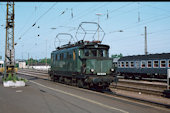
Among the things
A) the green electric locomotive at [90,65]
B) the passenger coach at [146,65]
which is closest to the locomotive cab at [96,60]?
the green electric locomotive at [90,65]

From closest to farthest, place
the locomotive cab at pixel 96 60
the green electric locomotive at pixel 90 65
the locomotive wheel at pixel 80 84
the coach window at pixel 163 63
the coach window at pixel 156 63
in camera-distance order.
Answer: the green electric locomotive at pixel 90 65, the locomotive cab at pixel 96 60, the locomotive wheel at pixel 80 84, the coach window at pixel 163 63, the coach window at pixel 156 63

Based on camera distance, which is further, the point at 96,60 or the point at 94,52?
the point at 94,52

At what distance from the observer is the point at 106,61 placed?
653 inches

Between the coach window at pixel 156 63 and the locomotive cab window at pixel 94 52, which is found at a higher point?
the locomotive cab window at pixel 94 52

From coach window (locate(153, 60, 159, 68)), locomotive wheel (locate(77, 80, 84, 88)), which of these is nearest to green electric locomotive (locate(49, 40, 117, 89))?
locomotive wheel (locate(77, 80, 84, 88))

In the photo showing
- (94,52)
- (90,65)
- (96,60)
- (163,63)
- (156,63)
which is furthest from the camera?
(156,63)

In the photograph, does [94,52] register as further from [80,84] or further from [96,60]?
[80,84]

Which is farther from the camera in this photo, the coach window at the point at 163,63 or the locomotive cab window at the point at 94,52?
the coach window at the point at 163,63

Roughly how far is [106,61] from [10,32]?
1277 cm

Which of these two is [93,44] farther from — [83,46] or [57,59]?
[57,59]

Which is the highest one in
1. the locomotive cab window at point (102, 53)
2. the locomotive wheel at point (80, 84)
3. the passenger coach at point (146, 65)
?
the locomotive cab window at point (102, 53)

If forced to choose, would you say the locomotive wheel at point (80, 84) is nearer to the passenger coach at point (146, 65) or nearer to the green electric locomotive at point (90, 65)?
the green electric locomotive at point (90, 65)

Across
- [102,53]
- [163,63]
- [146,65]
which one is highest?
[102,53]

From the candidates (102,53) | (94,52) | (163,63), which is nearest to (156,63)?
(163,63)
